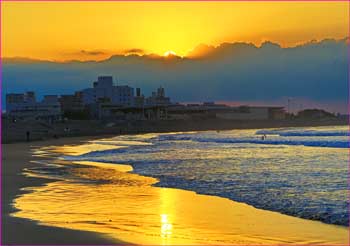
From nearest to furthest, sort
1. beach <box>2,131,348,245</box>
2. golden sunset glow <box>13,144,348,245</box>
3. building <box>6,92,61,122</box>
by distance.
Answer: beach <box>2,131,348,245</box> → golden sunset glow <box>13,144,348,245</box> → building <box>6,92,61,122</box>

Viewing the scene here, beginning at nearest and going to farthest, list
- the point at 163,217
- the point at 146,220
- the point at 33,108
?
the point at 146,220 → the point at 163,217 → the point at 33,108

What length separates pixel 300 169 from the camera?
805 inches

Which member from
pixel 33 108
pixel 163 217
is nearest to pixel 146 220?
pixel 163 217

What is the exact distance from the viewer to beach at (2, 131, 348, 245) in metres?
9.26

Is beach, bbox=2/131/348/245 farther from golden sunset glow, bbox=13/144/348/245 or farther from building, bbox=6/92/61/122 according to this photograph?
building, bbox=6/92/61/122

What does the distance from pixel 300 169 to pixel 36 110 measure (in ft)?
510

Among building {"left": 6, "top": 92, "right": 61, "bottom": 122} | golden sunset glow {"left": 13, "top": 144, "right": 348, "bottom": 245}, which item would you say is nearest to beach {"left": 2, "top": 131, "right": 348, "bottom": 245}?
golden sunset glow {"left": 13, "top": 144, "right": 348, "bottom": 245}

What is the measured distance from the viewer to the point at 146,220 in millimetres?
10992

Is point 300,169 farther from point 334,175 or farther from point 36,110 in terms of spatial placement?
point 36,110

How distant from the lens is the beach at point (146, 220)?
9258 mm

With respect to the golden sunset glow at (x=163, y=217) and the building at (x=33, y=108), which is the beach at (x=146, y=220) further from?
the building at (x=33, y=108)

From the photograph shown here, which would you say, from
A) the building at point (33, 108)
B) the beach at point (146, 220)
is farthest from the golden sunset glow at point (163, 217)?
the building at point (33, 108)

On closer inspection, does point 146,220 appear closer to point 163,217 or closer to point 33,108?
A: point 163,217

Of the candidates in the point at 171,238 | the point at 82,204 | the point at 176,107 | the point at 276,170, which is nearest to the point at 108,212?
the point at 82,204
